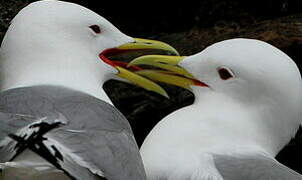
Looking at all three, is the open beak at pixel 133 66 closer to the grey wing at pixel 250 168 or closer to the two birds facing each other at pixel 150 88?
the two birds facing each other at pixel 150 88

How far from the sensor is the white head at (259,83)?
5066 millimetres

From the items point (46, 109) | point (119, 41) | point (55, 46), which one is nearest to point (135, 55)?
point (119, 41)

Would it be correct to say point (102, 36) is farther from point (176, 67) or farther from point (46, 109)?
point (46, 109)

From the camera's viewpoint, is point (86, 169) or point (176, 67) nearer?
point (86, 169)

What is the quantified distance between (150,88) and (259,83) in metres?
0.68

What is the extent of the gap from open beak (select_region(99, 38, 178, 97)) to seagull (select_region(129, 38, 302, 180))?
19cm

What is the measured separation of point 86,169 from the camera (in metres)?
4.07

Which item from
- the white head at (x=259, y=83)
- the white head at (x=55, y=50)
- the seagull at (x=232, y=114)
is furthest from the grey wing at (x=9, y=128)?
the white head at (x=259, y=83)

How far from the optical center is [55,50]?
16.9ft

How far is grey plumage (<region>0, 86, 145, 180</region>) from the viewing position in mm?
4102

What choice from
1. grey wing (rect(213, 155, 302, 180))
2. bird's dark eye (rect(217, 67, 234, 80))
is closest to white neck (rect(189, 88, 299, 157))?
bird's dark eye (rect(217, 67, 234, 80))

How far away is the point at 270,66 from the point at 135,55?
3.88ft

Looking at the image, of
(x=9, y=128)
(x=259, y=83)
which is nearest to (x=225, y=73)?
(x=259, y=83)

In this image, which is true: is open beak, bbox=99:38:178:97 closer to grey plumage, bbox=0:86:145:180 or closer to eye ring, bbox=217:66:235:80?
eye ring, bbox=217:66:235:80
